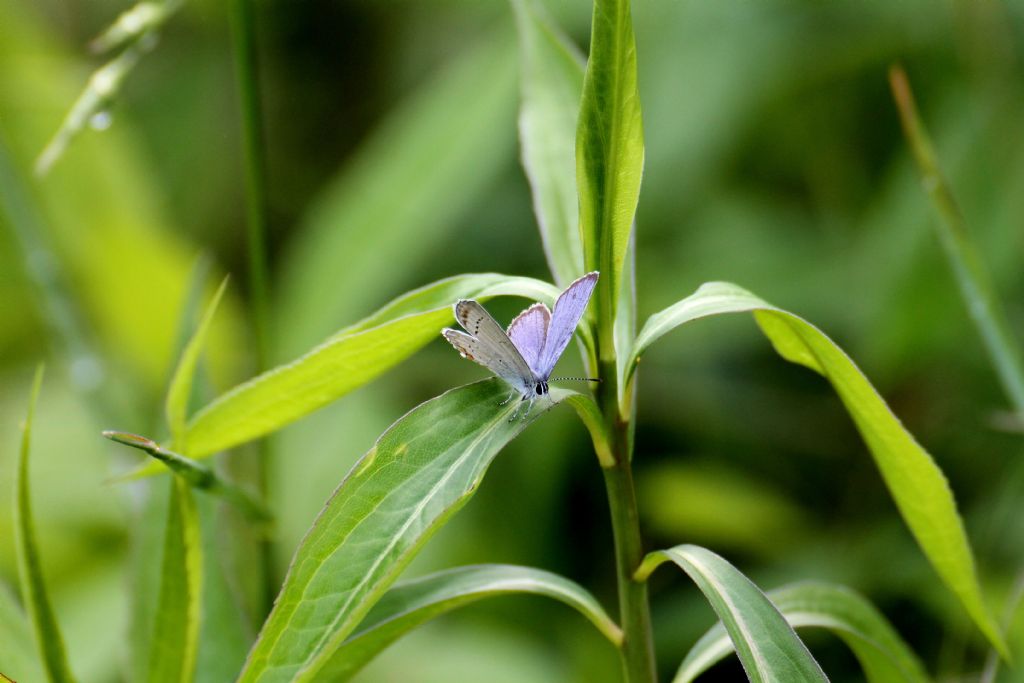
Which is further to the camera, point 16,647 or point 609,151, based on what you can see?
point 16,647

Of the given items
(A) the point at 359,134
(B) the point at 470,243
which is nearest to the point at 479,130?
(B) the point at 470,243

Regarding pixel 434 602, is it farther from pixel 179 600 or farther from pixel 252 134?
pixel 252 134

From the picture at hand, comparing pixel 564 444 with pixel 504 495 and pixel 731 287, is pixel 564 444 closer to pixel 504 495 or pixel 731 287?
pixel 504 495

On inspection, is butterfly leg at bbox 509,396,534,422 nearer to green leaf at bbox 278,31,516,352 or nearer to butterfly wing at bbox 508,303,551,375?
butterfly wing at bbox 508,303,551,375

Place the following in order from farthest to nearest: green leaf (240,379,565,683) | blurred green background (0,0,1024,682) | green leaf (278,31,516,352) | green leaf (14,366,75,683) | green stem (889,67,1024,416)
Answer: green leaf (278,31,516,352)
blurred green background (0,0,1024,682)
green stem (889,67,1024,416)
green leaf (14,366,75,683)
green leaf (240,379,565,683)

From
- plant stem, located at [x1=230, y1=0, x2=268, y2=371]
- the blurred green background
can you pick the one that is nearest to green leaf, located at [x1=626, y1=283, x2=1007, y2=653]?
plant stem, located at [x1=230, y1=0, x2=268, y2=371]

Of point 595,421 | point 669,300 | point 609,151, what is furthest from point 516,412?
point 669,300
